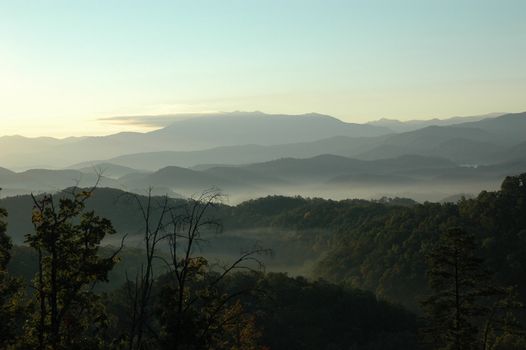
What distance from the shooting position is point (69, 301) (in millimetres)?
17484

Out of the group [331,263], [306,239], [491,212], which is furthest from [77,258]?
[306,239]

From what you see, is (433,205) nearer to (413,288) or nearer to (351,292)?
(413,288)

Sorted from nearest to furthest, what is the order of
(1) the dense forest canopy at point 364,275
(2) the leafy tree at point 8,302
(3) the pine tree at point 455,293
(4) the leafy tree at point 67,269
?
(4) the leafy tree at point 67,269 < (2) the leafy tree at point 8,302 < (3) the pine tree at point 455,293 < (1) the dense forest canopy at point 364,275

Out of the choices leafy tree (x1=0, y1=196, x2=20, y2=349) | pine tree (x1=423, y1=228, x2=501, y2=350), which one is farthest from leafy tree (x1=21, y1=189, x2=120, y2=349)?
pine tree (x1=423, y1=228, x2=501, y2=350)

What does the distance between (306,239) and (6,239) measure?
182411 mm

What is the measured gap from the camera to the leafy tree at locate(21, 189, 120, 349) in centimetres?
1750

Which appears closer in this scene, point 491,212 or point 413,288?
point 413,288

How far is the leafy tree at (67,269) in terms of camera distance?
1750 cm

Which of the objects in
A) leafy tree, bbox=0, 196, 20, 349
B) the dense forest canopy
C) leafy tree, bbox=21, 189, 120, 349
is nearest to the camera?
leafy tree, bbox=21, 189, 120, 349

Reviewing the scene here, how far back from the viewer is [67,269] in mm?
18016

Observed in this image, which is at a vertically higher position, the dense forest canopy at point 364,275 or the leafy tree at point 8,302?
the leafy tree at point 8,302

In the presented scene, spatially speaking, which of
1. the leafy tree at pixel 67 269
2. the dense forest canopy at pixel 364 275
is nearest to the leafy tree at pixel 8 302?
the leafy tree at pixel 67 269

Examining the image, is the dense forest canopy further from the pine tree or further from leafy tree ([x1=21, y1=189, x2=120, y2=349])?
leafy tree ([x1=21, y1=189, x2=120, y2=349])

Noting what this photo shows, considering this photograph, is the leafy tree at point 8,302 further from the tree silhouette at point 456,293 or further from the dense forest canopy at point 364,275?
the tree silhouette at point 456,293
